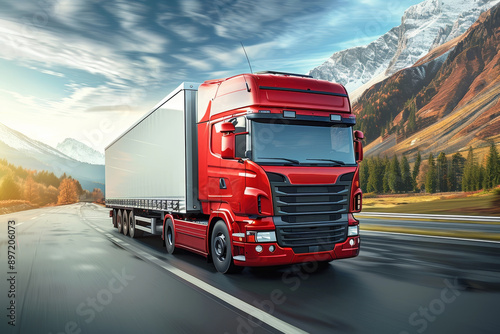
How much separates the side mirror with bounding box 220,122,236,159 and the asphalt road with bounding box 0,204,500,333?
2088mm

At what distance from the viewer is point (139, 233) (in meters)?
15.5

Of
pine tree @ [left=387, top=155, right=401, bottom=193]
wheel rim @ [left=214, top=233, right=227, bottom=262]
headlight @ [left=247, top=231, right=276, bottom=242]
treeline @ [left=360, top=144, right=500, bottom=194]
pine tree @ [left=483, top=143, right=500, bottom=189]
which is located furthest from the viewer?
pine tree @ [left=387, top=155, right=401, bottom=193]

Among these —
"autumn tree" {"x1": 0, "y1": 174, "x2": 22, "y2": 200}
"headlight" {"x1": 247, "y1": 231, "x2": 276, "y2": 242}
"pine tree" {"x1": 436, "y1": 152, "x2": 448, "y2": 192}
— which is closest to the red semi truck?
"headlight" {"x1": 247, "y1": 231, "x2": 276, "y2": 242}

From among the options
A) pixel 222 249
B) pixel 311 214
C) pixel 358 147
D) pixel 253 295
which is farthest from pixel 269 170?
pixel 358 147

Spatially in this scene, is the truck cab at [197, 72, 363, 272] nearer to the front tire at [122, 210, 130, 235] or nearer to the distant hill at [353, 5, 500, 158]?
the front tire at [122, 210, 130, 235]

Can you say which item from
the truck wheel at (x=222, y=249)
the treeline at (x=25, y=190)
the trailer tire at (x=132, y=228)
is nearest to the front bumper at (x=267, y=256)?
the truck wheel at (x=222, y=249)

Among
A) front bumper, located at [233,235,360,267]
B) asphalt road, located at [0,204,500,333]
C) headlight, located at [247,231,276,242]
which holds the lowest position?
asphalt road, located at [0,204,500,333]

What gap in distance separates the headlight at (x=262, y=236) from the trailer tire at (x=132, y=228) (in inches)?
351

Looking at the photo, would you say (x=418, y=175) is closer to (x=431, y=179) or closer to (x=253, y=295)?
(x=431, y=179)

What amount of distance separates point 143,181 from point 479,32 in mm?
189393

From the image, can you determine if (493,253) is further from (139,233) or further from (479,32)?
(479,32)

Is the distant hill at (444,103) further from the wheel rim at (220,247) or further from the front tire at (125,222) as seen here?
the wheel rim at (220,247)

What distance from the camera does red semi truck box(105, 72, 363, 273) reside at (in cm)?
A: 738

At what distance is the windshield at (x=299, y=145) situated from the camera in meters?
7.55
